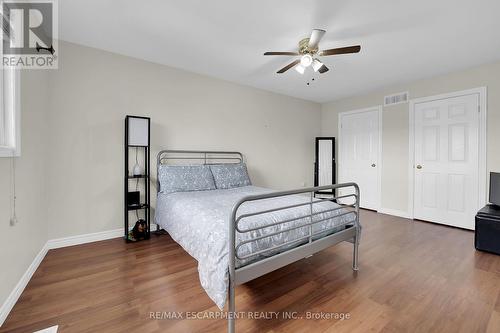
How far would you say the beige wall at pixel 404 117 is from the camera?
333 cm

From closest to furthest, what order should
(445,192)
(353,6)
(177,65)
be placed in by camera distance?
1. (353,6)
2. (177,65)
3. (445,192)

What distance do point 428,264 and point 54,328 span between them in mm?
3353

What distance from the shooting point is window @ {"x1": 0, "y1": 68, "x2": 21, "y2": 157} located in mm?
1714

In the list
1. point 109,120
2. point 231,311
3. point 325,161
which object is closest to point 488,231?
point 325,161

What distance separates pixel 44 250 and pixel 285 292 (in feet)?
8.94

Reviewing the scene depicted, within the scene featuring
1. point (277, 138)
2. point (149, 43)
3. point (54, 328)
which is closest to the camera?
point (54, 328)

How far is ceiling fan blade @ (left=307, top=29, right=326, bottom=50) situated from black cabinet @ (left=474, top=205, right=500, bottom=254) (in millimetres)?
2892

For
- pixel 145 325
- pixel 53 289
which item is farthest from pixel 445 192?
pixel 53 289

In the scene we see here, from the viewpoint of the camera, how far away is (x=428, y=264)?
95.9 inches

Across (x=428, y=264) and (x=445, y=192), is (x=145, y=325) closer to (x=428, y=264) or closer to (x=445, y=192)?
(x=428, y=264)

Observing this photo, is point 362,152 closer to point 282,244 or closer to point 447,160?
point 447,160

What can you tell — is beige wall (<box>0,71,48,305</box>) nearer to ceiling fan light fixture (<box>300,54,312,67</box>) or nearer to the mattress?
the mattress

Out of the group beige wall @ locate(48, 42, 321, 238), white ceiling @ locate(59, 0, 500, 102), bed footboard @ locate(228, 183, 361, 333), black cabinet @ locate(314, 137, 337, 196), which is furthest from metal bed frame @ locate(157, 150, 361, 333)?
black cabinet @ locate(314, 137, 337, 196)

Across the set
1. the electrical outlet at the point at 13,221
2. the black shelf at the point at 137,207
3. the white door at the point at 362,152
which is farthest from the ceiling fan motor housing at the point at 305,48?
the electrical outlet at the point at 13,221
